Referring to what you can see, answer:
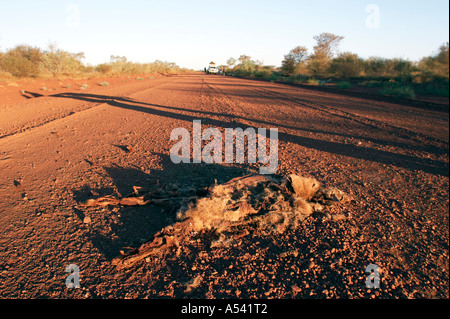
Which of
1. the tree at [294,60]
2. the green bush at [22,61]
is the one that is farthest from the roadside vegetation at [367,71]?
the green bush at [22,61]

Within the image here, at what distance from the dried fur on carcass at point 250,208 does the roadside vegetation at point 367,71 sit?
1.96 metres

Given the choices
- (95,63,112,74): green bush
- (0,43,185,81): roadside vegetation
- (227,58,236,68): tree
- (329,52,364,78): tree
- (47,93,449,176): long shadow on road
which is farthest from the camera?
(227,58,236,68): tree

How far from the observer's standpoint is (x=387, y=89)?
17250mm

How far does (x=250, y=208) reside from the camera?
3.22 metres

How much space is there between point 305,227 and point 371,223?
90cm

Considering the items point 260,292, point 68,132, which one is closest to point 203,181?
point 260,292

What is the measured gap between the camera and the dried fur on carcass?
2963 mm

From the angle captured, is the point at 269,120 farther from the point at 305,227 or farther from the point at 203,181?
the point at 305,227

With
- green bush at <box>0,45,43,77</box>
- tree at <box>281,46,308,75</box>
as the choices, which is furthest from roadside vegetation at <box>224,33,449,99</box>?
green bush at <box>0,45,43,77</box>

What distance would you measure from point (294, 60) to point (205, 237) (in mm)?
47181

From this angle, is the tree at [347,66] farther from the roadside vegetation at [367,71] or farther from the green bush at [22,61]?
the green bush at [22,61]

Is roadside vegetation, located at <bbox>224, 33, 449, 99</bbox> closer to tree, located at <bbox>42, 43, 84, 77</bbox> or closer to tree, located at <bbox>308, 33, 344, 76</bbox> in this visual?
tree, located at <bbox>308, 33, 344, 76</bbox>

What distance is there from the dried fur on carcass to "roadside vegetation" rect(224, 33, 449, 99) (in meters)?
1.96

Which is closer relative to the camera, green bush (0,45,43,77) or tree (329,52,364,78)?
green bush (0,45,43,77)
